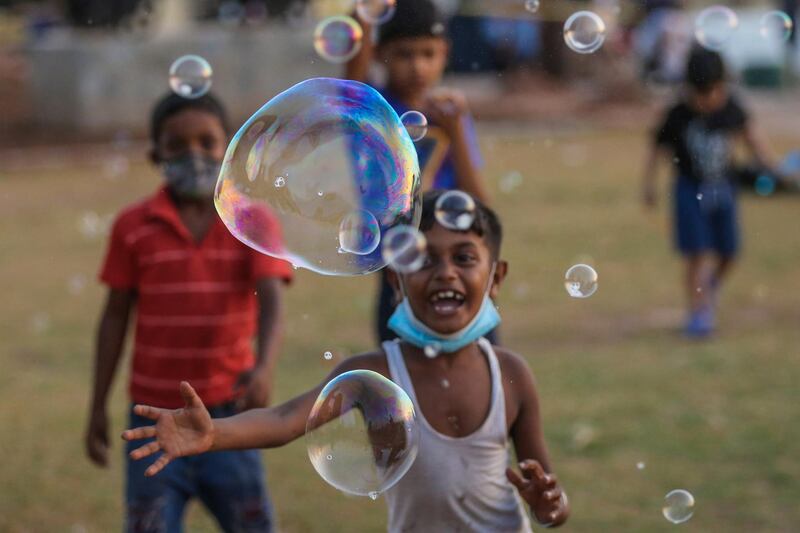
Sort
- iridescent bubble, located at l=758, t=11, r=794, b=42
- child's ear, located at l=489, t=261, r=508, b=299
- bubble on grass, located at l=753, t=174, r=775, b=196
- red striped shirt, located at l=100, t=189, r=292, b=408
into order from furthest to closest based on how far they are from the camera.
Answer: bubble on grass, located at l=753, t=174, r=775, b=196 → iridescent bubble, located at l=758, t=11, r=794, b=42 → red striped shirt, located at l=100, t=189, r=292, b=408 → child's ear, located at l=489, t=261, r=508, b=299

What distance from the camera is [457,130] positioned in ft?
12.3

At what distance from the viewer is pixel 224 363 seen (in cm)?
336

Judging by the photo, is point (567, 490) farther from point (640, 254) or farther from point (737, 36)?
point (737, 36)

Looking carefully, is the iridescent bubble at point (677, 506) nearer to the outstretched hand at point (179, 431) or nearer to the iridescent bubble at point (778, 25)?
the outstretched hand at point (179, 431)

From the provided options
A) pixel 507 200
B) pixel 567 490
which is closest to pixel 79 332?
pixel 567 490

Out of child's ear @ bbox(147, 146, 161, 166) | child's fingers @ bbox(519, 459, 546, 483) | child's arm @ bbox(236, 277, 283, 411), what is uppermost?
child's ear @ bbox(147, 146, 161, 166)

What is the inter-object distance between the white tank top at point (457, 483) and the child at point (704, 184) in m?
4.22

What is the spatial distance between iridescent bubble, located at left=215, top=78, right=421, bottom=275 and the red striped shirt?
51 cm

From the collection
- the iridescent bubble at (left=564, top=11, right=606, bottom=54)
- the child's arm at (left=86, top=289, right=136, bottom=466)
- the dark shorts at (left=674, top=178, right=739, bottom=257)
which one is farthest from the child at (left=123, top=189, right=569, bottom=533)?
the dark shorts at (left=674, top=178, right=739, bottom=257)

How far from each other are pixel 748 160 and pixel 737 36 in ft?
36.4

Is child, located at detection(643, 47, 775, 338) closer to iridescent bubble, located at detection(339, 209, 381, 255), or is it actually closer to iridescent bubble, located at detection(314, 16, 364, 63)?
iridescent bubble, located at detection(314, 16, 364, 63)

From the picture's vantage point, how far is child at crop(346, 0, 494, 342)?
12.1 ft

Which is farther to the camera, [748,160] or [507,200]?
[748,160]

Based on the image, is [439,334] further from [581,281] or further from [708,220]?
[708,220]
